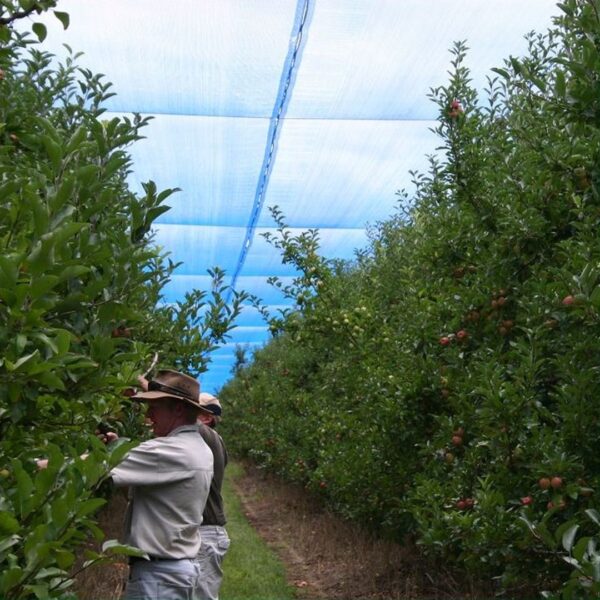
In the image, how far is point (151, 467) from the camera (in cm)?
359

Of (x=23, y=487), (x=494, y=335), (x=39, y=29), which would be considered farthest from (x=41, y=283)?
(x=494, y=335)

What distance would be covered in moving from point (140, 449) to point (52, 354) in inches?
63.3

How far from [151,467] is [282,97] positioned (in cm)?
545

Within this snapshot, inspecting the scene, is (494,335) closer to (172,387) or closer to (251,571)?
(172,387)

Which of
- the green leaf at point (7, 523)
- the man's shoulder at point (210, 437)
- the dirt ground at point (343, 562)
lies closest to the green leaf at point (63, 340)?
the green leaf at point (7, 523)

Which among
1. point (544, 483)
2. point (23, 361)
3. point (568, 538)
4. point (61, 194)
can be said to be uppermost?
point (61, 194)

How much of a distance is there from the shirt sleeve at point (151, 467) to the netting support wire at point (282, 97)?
1953 mm

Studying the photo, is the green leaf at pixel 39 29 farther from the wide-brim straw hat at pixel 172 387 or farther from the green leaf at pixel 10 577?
the wide-brim straw hat at pixel 172 387

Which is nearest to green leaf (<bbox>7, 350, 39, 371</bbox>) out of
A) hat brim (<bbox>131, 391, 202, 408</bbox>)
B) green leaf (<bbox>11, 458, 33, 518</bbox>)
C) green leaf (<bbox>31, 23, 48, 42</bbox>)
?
green leaf (<bbox>11, 458, 33, 518</bbox>)

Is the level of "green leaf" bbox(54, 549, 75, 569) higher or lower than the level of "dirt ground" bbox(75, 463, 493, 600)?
higher

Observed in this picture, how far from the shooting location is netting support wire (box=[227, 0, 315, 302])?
7.22 meters

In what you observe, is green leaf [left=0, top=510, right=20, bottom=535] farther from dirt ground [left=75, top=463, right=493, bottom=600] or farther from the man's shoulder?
dirt ground [left=75, top=463, right=493, bottom=600]

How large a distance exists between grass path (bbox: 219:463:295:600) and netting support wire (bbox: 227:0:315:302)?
9.21 feet

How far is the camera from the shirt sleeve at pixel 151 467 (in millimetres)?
3502
